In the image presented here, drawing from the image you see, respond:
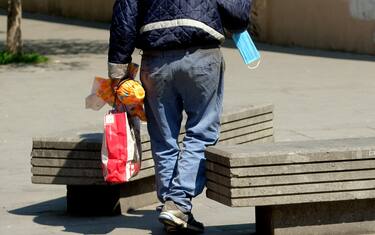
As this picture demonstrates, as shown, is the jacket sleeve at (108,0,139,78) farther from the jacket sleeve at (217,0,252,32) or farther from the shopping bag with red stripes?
the jacket sleeve at (217,0,252,32)

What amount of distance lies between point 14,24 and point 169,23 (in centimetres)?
1091

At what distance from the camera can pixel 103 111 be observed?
11.9 meters

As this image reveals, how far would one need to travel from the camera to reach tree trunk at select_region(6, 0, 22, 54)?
16500mm

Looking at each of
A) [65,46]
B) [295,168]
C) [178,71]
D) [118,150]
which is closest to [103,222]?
[118,150]

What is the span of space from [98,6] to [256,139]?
17.4 metres

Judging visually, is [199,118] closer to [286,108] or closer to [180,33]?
[180,33]

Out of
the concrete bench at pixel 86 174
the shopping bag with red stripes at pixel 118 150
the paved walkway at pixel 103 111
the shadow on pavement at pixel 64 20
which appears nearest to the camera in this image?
the shopping bag with red stripes at pixel 118 150

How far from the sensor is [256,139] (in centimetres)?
803

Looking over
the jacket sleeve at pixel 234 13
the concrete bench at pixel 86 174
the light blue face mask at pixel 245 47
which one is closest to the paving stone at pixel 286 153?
the light blue face mask at pixel 245 47

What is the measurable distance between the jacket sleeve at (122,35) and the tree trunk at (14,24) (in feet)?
34.4

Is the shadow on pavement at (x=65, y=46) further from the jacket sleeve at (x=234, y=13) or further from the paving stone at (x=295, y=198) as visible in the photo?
the paving stone at (x=295, y=198)

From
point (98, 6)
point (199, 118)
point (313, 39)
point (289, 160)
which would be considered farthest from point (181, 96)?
point (98, 6)

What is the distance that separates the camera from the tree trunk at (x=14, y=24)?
650 inches

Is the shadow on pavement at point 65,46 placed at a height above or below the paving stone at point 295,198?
below
